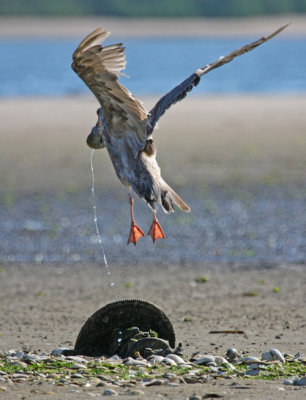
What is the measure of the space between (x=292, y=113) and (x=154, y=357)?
79.0 ft

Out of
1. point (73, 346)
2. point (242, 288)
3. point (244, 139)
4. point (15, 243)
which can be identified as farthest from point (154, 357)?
point (244, 139)

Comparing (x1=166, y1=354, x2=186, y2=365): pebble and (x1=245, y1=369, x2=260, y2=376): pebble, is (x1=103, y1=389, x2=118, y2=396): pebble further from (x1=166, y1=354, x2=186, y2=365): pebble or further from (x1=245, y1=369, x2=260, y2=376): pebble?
(x1=245, y1=369, x2=260, y2=376): pebble

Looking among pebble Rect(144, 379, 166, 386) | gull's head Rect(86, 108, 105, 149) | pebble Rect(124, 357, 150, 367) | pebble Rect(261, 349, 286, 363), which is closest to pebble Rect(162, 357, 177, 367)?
pebble Rect(124, 357, 150, 367)

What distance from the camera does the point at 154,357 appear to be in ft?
27.3

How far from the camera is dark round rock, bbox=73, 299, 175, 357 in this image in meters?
8.82

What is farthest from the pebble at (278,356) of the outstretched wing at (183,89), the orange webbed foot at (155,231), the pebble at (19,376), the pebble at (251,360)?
the outstretched wing at (183,89)

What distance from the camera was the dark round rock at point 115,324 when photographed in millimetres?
8820

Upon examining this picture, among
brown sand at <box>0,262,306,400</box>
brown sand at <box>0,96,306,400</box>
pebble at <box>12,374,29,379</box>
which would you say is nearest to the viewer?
brown sand at <box>0,262,306,400</box>

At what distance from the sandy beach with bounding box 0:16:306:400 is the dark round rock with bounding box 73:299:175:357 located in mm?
586

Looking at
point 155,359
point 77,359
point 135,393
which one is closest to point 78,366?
point 77,359

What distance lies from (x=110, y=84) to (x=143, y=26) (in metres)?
135

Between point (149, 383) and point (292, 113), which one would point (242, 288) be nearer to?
point (149, 383)

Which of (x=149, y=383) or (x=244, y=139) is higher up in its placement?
(x=244, y=139)

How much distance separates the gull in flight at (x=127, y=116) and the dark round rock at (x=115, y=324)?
3.53 ft
